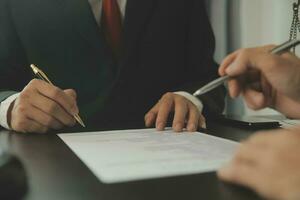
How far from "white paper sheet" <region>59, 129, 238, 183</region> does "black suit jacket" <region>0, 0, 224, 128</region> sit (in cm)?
37

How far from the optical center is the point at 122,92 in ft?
3.71

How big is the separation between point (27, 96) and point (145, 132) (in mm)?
245

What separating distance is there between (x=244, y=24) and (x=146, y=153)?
119cm

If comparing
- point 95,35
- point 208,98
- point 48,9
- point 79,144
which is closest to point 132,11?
point 95,35

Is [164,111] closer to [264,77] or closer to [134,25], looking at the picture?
[264,77]

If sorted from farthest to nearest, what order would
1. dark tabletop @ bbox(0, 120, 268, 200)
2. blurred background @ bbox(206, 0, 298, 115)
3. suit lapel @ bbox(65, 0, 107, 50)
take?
blurred background @ bbox(206, 0, 298, 115) → suit lapel @ bbox(65, 0, 107, 50) → dark tabletop @ bbox(0, 120, 268, 200)

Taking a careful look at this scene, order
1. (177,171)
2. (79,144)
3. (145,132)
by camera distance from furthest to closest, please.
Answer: (145,132), (79,144), (177,171)

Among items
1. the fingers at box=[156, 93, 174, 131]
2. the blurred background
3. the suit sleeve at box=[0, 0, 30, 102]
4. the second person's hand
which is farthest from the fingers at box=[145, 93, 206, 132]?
the blurred background

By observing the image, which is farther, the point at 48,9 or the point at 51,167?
the point at 48,9

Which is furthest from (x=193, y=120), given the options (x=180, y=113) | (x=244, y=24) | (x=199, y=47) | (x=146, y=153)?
(x=244, y=24)

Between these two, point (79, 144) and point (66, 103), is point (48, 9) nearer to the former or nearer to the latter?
point (66, 103)

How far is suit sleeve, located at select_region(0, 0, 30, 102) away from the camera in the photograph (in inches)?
45.0

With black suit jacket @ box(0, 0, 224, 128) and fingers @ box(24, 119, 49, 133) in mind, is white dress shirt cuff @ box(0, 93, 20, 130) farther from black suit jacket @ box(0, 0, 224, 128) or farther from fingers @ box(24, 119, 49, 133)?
black suit jacket @ box(0, 0, 224, 128)

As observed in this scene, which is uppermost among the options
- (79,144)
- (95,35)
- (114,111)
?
(95,35)
